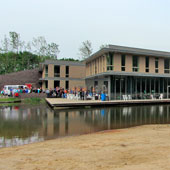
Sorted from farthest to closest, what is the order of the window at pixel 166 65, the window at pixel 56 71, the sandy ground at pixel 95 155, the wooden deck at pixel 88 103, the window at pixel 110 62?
the window at pixel 56 71
the window at pixel 166 65
the window at pixel 110 62
the wooden deck at pixel 88 103
the sandy ground at pixel 95 155

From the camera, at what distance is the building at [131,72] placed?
20.8m

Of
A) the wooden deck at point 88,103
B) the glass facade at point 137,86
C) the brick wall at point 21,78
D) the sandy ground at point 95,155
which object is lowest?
the sandy ground at point 95,155

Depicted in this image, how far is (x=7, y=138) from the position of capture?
6828 millimetres

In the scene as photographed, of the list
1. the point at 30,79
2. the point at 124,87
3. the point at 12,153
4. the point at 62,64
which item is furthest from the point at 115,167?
the point at 30,79

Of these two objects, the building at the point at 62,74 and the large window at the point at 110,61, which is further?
the building at the point at 62,74

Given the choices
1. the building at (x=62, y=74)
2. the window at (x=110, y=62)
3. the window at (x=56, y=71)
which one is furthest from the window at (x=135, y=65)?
the window at (x=56, y=71)

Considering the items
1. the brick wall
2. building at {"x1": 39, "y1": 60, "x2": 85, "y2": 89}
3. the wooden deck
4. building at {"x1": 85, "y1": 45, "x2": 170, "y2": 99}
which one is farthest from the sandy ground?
the brick wall

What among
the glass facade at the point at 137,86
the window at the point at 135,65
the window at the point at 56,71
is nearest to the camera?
the glass facade at the point at 137,86

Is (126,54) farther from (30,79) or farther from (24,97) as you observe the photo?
(30,79)

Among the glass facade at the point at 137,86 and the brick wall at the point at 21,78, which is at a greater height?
the brick wall at the point at 21,78

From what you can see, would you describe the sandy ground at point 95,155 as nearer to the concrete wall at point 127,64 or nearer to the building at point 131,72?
the building at point 131,72

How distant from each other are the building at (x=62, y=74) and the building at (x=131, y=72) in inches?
304

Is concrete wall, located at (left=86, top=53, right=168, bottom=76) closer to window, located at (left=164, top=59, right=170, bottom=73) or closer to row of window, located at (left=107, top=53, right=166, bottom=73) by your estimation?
row of window, located at (left=107, top=53, right=166, bottom=73)

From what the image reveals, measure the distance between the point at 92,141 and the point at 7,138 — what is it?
3199 mm
